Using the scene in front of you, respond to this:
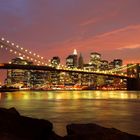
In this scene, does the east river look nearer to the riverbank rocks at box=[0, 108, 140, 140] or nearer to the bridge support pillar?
the riverbank rocks at box=[0, 108, 140, 140]

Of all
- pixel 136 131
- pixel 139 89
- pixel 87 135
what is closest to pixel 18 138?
pixel 87 135

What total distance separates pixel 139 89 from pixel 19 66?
4332cm

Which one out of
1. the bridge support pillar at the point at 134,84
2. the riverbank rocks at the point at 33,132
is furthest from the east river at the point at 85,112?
the bridge support pillar at the point at 134,84

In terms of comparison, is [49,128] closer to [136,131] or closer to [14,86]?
[136,131]

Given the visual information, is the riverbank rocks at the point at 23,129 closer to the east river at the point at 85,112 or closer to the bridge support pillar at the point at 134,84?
the east river at the point at 85,112

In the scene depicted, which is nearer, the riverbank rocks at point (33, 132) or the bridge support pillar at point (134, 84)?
the riverbank rocks at point (33, 132)

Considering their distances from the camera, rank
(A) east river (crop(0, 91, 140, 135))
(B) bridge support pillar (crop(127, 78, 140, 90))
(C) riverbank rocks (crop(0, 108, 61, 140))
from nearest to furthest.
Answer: (C) riverbank rocks (crop(0, 108, 61, 140)) < (A) east river (crop(0, 91, 140, 135)) < (B) bridge support pillar (crop(127, 78, 140, 90))

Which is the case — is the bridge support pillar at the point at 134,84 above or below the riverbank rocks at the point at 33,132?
above

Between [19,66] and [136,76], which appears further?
[136,76]

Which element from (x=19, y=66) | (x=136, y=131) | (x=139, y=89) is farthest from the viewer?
(x=139, y=89)

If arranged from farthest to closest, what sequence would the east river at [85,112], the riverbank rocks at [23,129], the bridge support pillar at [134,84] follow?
1. the bridge support pillar at [134,84]
2. the east river at [85,112]
3. the riverbank rocks at [23,129]

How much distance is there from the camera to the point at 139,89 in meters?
107

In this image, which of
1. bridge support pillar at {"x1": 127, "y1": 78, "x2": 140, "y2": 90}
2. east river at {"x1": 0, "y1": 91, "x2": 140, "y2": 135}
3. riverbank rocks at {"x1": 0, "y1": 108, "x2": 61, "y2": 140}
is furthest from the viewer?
bridge support pillar at {"x1": 127, "y1": 78, "x2": 140, "y2": 90}

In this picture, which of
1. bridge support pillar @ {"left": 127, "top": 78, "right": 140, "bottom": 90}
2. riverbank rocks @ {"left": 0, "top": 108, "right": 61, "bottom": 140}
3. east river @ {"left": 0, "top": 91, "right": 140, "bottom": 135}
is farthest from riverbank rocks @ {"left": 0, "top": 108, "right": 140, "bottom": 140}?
bridge support pillar @ {"left": 127, "top": 78, "right": 140, "bottom": 90}
